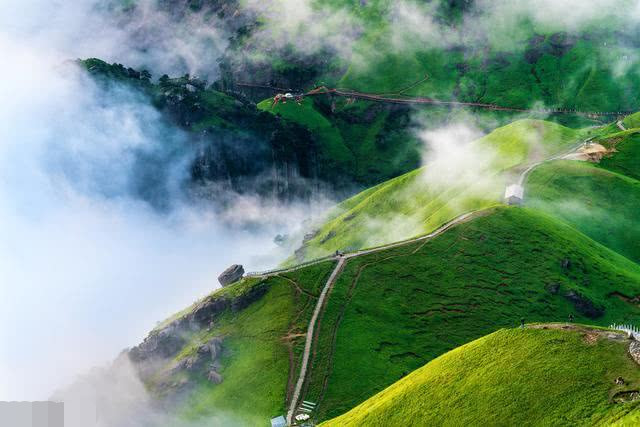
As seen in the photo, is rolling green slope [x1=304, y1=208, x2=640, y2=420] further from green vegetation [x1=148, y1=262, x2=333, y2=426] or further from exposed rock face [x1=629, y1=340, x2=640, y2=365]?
exposed rock face [x1=629, y1=340, x2=640, y2=365]

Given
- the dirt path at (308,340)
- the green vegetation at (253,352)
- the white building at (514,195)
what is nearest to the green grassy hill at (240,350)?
the green vegetation at (253,352)

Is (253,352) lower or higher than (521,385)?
lower

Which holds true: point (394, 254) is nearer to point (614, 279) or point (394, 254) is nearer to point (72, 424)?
point (614, 279)

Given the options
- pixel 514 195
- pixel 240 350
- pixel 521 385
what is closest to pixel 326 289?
pixel 240 350

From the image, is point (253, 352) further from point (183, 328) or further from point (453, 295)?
point (453, 295)

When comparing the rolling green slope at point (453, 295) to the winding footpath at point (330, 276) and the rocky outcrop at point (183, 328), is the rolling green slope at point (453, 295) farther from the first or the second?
the rocky outcrop at point (183, 328)

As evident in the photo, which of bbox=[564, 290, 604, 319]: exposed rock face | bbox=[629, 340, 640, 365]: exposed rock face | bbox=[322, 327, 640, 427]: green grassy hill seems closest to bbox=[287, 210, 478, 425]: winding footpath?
bbox=[564, 290, 604, 319]: exposed rock face
